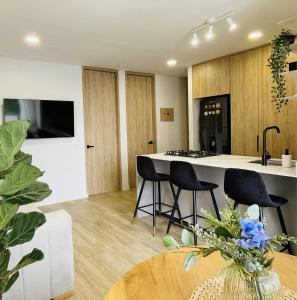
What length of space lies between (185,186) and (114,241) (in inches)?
42.7

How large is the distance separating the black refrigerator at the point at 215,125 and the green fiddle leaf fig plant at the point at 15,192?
4053 mm

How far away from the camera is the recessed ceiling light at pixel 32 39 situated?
3496 mm

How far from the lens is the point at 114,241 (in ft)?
10.6

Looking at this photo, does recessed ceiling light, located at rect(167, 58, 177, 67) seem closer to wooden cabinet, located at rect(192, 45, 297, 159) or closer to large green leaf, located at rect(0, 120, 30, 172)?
wooden cabinet, located at rect(192, 45, 297, 159)

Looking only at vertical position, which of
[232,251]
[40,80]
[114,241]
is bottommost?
[114,241]

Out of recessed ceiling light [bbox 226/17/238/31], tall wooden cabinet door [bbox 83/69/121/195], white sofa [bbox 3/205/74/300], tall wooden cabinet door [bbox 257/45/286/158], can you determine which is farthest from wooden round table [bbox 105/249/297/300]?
tall wooden cabinet door [bbox 83/69/121/195]

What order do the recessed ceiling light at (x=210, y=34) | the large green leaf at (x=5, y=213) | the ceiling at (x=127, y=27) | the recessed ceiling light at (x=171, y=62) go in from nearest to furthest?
the large green leaf at (x=5, y=213) < the ceiling at (x=127, y=27) < the recessed ceiling light at (x=210, y=34) < the recessed ceiling light at (x=171, y=62)

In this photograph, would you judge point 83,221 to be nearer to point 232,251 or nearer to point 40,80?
point 40,80

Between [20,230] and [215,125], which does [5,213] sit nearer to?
[20,230]

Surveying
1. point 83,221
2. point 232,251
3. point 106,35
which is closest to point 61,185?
point 83,221

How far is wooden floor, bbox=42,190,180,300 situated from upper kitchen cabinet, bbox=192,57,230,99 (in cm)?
247

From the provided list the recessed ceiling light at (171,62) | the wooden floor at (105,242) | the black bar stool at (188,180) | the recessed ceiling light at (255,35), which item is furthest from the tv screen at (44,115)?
the recessed ceiling light at (255,35)

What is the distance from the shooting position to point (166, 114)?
6453mm

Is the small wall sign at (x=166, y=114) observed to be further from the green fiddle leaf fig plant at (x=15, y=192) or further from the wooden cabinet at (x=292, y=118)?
the green fiddle leaf fig plant at (x=15, y=192)
